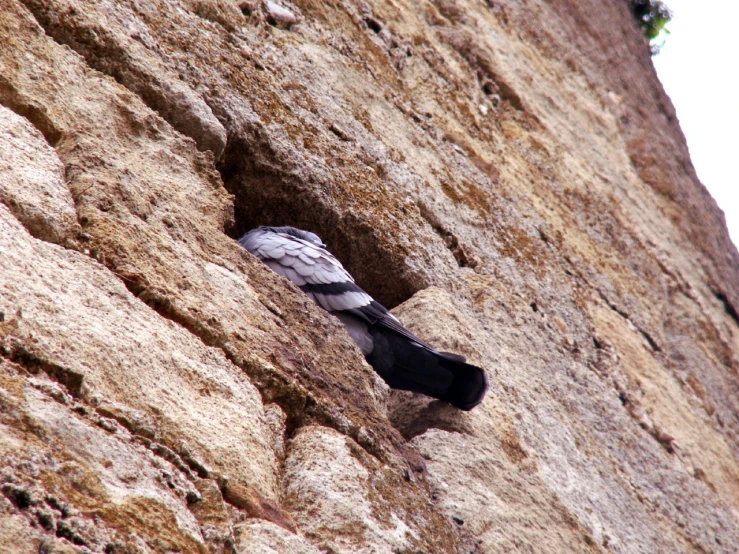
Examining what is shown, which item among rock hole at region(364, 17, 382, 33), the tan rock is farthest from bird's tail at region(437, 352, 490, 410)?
rock hole at region(364, 17, 382, 33)

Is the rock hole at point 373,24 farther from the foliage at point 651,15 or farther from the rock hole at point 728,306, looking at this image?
the foliage at point 651,15

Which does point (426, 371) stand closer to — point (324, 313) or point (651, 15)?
point (324, 313)

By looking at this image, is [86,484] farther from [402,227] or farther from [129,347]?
[402,227]

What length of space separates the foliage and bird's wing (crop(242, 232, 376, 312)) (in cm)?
785

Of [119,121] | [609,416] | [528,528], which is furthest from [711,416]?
[119,121]

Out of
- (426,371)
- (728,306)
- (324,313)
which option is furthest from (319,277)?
(728,306)

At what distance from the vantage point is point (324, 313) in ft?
9.82

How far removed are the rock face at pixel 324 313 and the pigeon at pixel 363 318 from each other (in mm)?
164

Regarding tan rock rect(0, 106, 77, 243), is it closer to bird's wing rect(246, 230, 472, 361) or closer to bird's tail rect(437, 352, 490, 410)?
bird's wing rect(246, 230, 472, 361)

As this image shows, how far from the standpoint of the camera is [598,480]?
153 inches

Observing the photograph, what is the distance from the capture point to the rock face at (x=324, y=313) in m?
1.82

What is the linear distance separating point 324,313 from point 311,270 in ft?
1.31

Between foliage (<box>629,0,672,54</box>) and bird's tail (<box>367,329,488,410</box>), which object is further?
foliage (<box>629,0,672,54</box>)

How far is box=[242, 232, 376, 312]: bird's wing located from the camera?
10.9ft
